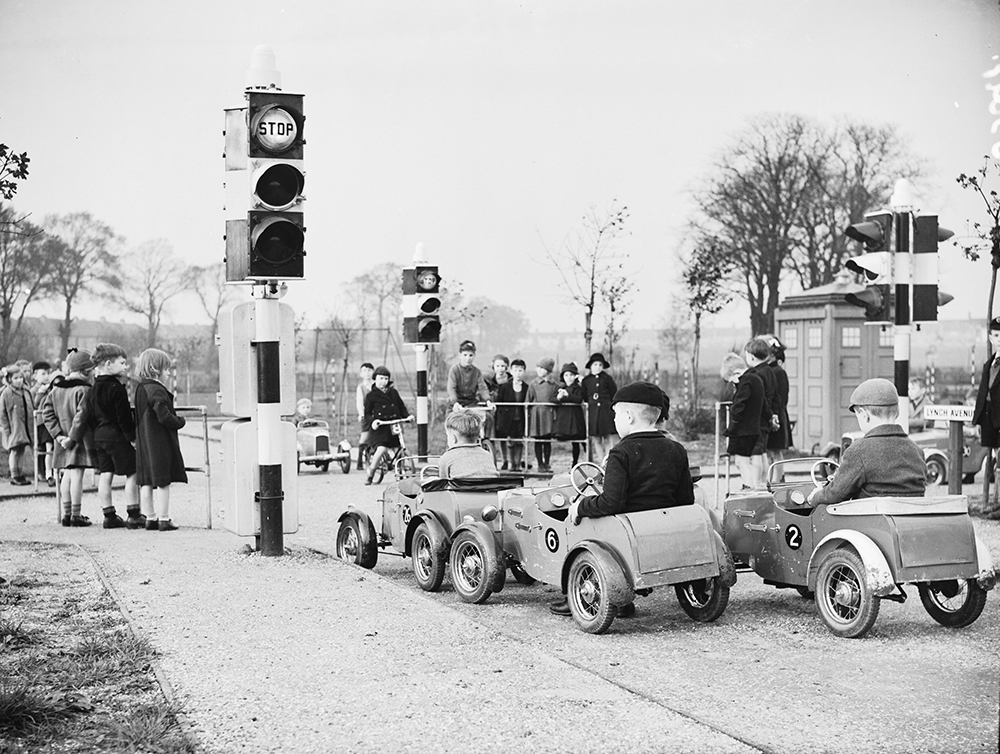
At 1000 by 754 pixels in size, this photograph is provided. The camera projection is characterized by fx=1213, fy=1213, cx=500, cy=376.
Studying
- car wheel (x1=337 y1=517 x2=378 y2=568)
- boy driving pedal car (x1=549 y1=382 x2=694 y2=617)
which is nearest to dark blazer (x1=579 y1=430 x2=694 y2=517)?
boy driving pedal car (x1=549 y1=382 x2=694 y2=617)

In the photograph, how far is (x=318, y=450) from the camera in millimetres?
17484

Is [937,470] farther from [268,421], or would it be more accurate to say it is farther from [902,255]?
[268,421]

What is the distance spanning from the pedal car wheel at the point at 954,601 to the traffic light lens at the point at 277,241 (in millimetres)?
4446

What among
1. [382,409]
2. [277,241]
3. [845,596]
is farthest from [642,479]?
[382,409]

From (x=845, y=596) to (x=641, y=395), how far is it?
147 cm

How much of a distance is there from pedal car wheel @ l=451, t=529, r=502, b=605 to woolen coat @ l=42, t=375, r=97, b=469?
4.78 m

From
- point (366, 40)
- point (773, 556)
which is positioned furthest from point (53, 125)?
point (773, 556)

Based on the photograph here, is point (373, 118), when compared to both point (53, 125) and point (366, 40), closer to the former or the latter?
point (53, 125)

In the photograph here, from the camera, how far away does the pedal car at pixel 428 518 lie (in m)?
7.44

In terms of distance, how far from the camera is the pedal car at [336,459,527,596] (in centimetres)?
744

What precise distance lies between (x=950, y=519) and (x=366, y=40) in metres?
7.27

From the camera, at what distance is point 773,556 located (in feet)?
22.6

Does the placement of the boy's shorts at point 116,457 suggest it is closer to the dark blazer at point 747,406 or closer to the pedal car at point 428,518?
the pedal car at point 428,518

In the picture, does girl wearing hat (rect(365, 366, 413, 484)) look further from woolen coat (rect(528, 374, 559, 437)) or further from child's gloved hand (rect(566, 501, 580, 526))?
child's gloved hand (rect(566, 501, 580, 526))
